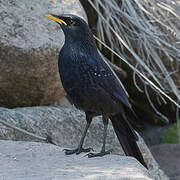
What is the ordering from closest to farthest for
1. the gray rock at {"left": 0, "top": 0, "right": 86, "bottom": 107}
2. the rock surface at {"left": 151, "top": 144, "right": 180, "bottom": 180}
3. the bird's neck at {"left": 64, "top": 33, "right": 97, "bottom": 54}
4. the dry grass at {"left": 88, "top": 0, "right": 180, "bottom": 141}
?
the bird's neck at {"left": 64, "top": 33, "right": 97, "bottom": 54}
the gray rock at {"left": 0, "top": 0, "right": 86, "bottom": 107}
the dry grass at {"left": 88, "top": 0, "right": 180, "bottom": 141}
the rock surface at {"left": 151, "top": 144, "right": 180, "bottom": 180}

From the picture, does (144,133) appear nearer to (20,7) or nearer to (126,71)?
(126,71)

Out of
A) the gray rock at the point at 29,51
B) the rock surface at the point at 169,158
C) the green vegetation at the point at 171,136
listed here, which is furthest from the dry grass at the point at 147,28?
the green vegetation at the point at 171,136

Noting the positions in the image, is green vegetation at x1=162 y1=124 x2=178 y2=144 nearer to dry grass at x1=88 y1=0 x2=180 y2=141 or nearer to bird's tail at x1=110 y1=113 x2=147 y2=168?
dry grass at x1=88 y1=0 x2=180 y2=141

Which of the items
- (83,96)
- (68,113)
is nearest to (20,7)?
(68,113)

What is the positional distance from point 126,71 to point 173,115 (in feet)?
4.00

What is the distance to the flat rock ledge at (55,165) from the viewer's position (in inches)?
116

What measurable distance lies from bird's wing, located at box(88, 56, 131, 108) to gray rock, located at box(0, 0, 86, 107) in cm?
106

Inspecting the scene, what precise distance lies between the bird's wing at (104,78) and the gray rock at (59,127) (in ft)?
3.19

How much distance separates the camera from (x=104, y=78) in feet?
12.7

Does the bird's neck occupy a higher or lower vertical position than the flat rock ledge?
higher

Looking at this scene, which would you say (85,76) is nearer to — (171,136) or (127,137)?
(127,137)

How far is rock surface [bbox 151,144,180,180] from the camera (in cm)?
586

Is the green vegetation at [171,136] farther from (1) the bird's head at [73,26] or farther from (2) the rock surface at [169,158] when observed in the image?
(1) the bird's head at [73,26]

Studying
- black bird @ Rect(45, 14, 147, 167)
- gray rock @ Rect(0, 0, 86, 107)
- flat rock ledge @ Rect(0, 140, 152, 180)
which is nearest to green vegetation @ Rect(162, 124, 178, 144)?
gray rock @ Rect(0, 0, 86, 107)
